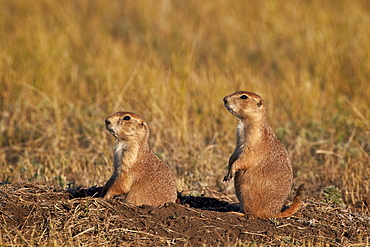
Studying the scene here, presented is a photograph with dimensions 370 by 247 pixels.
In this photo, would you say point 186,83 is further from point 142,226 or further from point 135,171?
point 142,226

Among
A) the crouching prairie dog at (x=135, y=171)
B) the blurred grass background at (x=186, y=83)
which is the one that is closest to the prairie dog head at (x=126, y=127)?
the crouching prairie dog at (x=135, y=171)

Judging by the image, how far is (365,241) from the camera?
527 cm

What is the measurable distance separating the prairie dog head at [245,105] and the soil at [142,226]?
99cm

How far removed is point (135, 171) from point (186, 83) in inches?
201

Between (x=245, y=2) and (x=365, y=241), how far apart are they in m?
10.7

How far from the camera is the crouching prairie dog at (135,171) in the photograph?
5.59m

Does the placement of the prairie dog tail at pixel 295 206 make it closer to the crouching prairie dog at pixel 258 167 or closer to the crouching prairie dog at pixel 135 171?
the crouching prairie dog at pixel 258 167

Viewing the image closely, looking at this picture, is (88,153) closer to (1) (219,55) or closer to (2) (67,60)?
(2) (67,60)

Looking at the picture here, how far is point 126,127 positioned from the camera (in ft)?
18.6

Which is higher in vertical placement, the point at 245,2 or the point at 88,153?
the point at 245,2

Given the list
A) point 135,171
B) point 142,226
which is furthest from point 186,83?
point 142,226

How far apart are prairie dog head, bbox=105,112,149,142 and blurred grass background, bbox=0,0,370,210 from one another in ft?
5.08

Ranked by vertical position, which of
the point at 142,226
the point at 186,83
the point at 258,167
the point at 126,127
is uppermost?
the point at 186,83

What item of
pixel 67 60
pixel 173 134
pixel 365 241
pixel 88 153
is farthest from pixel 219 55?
pixel 365 241
